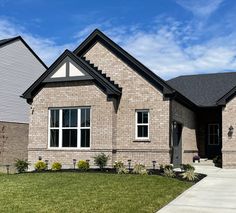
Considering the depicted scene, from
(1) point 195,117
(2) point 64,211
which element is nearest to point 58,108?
(1) point 195,117

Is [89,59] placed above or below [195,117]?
above

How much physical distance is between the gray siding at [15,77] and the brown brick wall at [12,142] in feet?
1.94

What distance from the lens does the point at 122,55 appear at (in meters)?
22.0

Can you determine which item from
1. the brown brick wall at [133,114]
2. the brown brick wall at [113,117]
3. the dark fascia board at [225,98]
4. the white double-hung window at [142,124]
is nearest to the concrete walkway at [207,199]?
the brown brick wall at [133,114]

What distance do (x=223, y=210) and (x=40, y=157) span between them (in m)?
13.4

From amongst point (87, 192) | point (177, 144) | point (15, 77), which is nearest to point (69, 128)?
point (177, 144)

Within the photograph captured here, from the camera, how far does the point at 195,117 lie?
27719 mm

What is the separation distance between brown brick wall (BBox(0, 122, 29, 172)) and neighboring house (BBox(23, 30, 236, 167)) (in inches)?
395

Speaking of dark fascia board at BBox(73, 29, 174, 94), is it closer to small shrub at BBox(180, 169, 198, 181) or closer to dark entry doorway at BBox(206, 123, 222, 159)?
small shrub at BBox(180, 169, 198, 181)

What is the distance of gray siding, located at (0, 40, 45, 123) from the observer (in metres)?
32.2

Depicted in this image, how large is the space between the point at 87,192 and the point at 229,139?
486 inches

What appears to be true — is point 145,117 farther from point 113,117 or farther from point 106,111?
point 106,111

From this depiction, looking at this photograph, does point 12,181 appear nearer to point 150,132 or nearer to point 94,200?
point 94,200

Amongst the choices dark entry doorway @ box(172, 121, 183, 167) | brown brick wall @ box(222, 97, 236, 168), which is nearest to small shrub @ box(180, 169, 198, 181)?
dark entry doorway @ box(172, 121, 183, 167)
